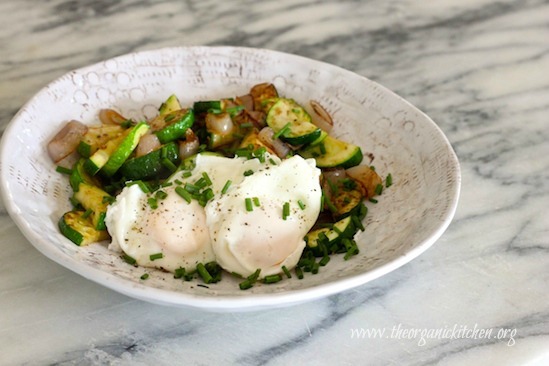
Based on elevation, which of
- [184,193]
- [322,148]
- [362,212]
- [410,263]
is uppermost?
[184,193]

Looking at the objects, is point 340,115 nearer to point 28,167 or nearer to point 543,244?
point 543,244

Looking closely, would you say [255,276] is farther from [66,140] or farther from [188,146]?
[66,140]

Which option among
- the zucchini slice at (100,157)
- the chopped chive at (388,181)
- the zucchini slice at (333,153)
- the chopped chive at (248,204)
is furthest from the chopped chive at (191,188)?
the chopped chive at (388,181)

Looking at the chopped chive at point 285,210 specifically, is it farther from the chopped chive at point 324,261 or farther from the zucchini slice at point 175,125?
the zucchini slice at point 175,125

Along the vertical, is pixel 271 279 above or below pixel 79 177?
below

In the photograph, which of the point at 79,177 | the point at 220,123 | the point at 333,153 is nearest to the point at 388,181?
the point at 333,153
